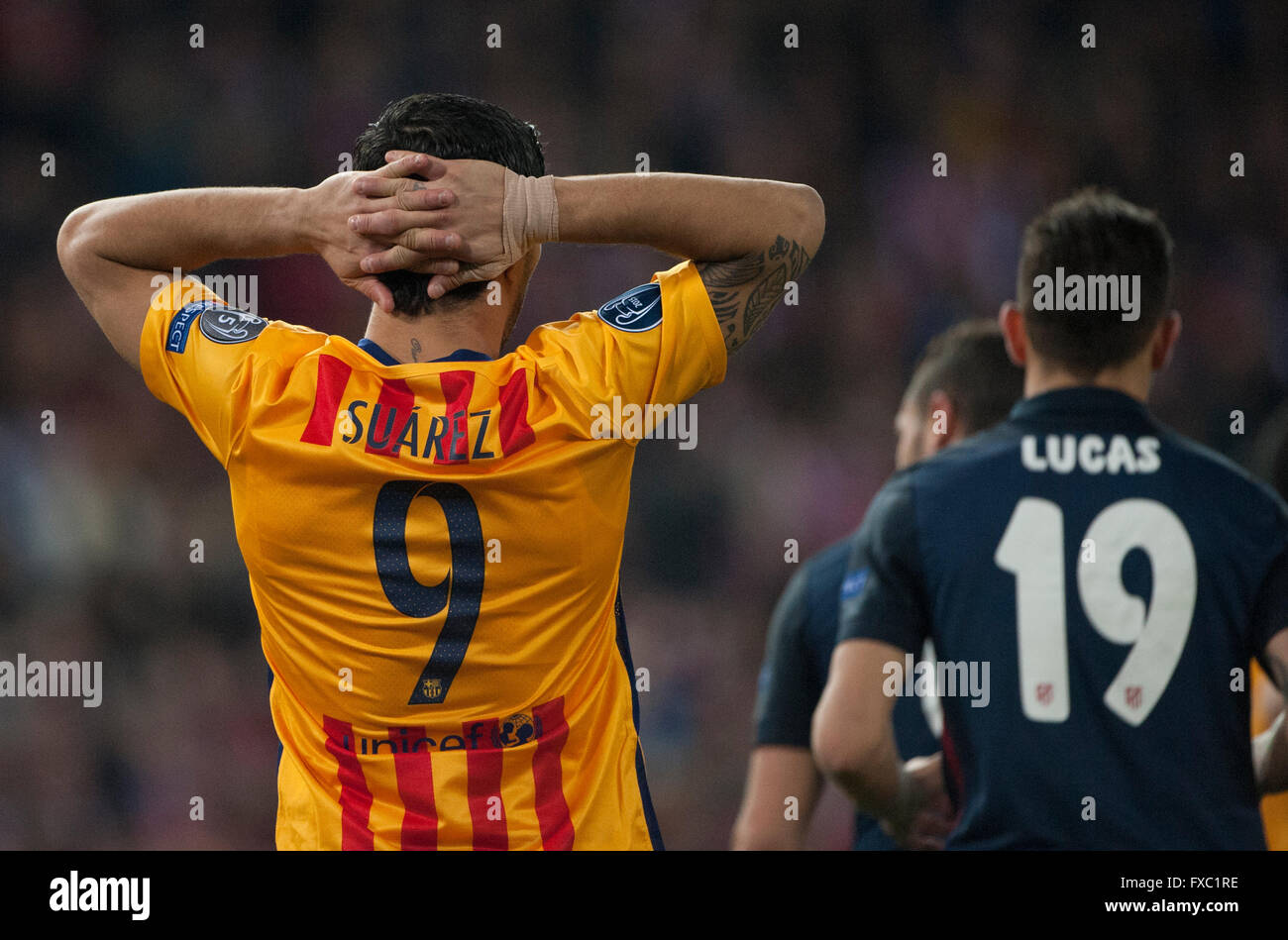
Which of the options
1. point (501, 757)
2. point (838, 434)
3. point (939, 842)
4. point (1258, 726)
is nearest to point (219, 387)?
point (501, 757)

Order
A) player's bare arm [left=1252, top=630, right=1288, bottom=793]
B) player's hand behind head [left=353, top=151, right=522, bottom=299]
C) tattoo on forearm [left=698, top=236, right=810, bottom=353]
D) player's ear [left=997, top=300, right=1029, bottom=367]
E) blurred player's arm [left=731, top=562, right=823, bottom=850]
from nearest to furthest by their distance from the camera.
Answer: player's hand behind head [left=353, top=151, right=522, bottom=299], tattoo on forearm [left=698, top=236, right=810, bottom=353], player's bare arm [left=1252, top=630, right=1288, bottom=793], player's ear [left=997, top=300, right=1029, bottom=367], blurred player's arm [left=731, top=562, right=823, bottom=850]

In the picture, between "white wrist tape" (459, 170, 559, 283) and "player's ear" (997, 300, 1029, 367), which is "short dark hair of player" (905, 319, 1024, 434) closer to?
"player's ear" (997, 300, 1029, 367)

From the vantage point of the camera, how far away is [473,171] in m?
1.96

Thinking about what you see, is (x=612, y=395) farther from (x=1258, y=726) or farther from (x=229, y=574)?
(x=229, y=574)

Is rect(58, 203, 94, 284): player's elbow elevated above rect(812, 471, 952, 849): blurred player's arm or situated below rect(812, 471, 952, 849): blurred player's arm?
above

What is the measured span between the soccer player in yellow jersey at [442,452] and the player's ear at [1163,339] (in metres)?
1.33

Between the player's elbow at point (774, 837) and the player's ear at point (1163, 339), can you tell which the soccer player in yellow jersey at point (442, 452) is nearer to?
the player's ear at point (1163, 339)

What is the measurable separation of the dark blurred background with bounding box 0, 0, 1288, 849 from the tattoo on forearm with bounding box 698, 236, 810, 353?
444cm

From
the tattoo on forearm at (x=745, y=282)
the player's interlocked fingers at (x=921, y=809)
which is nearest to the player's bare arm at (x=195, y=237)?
the tattoo on forearm at (x=745, y=282)

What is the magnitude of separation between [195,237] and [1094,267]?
197 centimetres

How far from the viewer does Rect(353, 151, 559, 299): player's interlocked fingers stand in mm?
1904

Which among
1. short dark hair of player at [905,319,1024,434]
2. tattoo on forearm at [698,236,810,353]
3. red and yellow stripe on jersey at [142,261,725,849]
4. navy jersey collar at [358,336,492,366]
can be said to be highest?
→ short dark hair of player at [905,319,1024,434]

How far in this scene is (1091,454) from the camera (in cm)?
281

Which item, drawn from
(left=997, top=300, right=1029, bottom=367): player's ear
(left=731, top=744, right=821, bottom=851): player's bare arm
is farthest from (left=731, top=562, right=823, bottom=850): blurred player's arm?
(left=997, top=300, right=1029, bottom=367): player's ear
